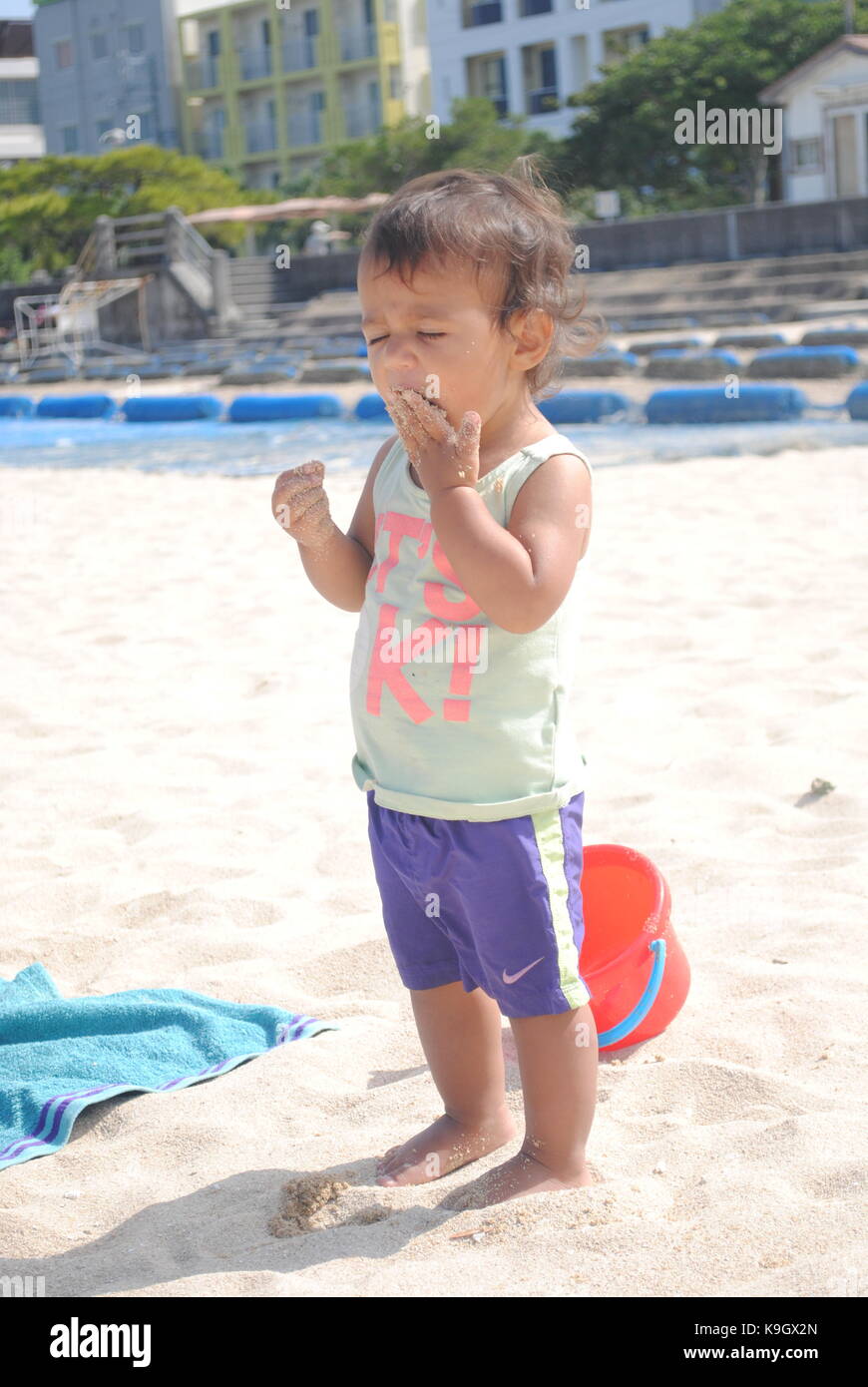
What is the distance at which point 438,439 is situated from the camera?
1814 mm

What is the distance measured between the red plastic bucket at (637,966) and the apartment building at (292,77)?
4841cm

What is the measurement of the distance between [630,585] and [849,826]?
2.93m

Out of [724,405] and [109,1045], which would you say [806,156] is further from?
[109,1045]

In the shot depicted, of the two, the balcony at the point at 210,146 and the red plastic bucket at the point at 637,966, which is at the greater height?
the balcony at the point at 210,146

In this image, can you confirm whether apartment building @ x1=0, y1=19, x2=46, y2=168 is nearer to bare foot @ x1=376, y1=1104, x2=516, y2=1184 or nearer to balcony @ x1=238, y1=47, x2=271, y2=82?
balcony @ x1=238, y1=47, x2=271, y2=82

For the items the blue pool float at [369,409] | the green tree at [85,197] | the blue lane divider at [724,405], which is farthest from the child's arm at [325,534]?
the green tree at [85,197]

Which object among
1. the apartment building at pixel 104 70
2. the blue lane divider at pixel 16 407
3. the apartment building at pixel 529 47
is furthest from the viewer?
the apartment building at pixel 104 70

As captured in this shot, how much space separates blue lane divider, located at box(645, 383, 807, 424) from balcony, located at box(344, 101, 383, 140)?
3808 centimetres

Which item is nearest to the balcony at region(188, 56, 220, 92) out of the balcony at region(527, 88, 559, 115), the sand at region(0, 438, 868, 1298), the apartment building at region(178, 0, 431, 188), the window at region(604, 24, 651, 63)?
the apartment building at region(178, 0, 431, 188)

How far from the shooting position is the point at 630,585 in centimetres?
612

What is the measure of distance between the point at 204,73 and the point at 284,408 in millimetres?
40549

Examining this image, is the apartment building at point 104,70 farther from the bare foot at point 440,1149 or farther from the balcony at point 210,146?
the bare foot at point 440,1149

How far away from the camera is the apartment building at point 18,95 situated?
57500mm

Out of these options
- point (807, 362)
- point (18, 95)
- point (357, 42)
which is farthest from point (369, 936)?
point (18, 95)
